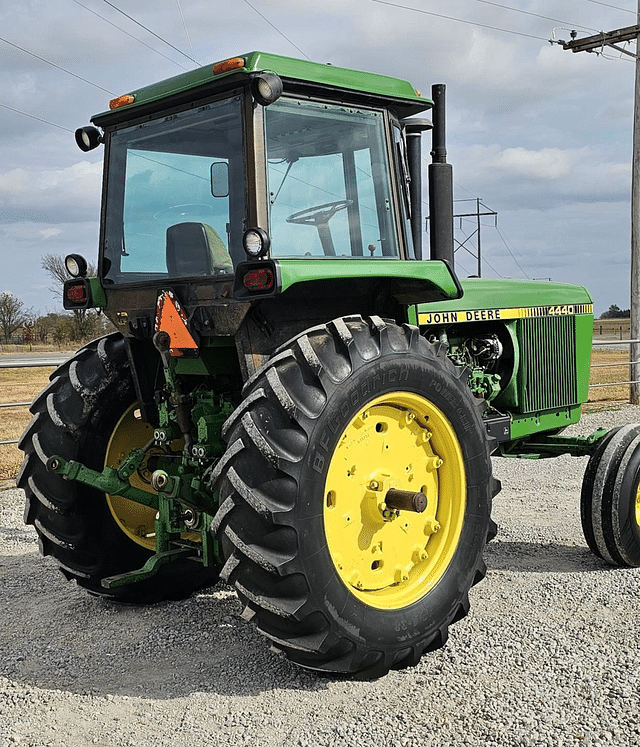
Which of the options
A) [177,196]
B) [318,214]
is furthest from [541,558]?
[177,196]

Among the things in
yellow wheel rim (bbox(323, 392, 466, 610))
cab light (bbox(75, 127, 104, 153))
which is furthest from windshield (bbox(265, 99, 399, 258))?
cab light (bbox(75, 127, 104, 153))

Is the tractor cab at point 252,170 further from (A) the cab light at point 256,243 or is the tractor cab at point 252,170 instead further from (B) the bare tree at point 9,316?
(B) the bare tree at point 9,316

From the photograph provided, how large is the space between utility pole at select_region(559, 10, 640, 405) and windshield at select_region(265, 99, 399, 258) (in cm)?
1144

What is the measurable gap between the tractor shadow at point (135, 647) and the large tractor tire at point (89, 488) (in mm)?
213

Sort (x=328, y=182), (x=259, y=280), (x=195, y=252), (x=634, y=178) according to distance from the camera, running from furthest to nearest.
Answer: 1. (x=634, y=178)
2. (x=328, y=182)
3. (x=195, y=252)
4. (x=259, y=280)

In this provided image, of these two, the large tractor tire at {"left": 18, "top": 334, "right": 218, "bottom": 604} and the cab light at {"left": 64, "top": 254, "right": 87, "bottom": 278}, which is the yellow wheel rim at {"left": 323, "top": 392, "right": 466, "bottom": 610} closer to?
the large tractor tire at {"left": 18, "top": 334, "right": 218, "bottom": 604}

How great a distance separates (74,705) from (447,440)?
6.42ft

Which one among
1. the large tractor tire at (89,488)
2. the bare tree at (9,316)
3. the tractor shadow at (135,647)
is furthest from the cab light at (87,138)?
the bare tree at (9,316)

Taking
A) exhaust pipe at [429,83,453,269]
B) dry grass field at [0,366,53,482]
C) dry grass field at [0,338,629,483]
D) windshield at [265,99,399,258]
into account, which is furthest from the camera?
dry grass field at [0,338,629,483]

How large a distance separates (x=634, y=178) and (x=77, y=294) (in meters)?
12.7

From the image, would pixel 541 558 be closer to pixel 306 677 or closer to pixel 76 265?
pixel 306 677

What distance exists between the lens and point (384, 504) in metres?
3.72

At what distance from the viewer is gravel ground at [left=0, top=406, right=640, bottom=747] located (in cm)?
316

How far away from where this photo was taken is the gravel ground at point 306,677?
10.4 feet
